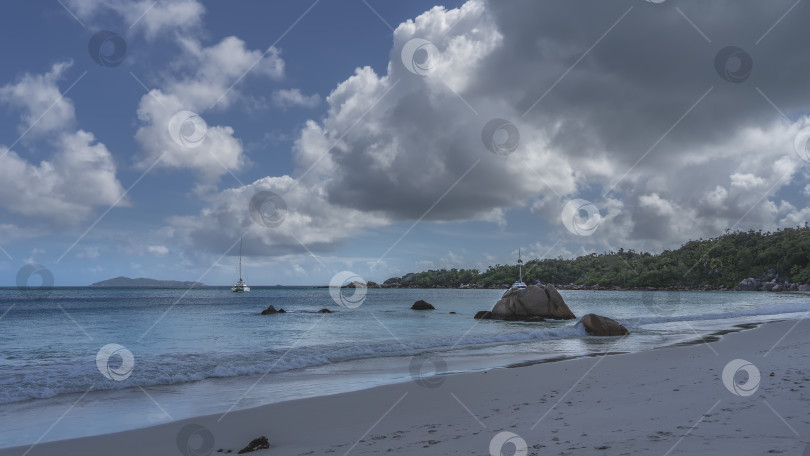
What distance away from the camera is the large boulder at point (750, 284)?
12838 centimetres

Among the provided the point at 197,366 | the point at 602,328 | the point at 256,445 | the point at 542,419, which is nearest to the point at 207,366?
the point at 197,366

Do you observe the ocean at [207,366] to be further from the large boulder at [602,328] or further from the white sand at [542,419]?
the white sand at [542,419]

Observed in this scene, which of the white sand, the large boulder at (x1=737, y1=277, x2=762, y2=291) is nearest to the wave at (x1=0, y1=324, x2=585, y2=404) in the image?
the white sand

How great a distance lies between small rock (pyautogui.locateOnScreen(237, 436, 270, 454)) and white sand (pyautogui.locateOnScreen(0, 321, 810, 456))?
175 mm

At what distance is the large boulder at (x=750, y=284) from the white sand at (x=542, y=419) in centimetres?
14557

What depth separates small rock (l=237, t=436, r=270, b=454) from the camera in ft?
23.9

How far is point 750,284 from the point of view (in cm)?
12975

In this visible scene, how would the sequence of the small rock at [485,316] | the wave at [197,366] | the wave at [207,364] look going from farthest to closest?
1. the small rock at [485,316]
2. the wave at [207,364]
3. the wave at [197,366]

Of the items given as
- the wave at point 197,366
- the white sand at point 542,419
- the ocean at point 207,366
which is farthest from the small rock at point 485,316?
the white sand at point 542,419

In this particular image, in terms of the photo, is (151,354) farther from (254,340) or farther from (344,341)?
(344,341)

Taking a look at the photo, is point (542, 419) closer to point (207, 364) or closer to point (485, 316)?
point (207, 364)

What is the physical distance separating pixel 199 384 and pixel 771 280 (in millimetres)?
160578

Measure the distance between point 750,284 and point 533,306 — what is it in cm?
12666

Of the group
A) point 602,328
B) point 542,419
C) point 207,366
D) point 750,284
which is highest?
point 750,284
